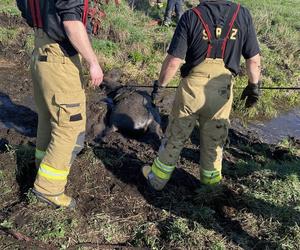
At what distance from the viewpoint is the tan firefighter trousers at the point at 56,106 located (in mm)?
3545

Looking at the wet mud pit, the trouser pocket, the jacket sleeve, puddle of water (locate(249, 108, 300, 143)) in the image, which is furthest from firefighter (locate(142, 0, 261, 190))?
puddle of water (locate(249, 108, 300, 143))

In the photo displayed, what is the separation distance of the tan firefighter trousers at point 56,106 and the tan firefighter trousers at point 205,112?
36.2 inches

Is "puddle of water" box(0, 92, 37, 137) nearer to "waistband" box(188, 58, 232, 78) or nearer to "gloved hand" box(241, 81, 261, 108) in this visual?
"waistband" box(188, 58, 232, 78)

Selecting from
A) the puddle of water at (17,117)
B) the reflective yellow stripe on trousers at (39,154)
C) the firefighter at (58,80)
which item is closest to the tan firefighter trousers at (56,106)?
the firefighter at (58,80)

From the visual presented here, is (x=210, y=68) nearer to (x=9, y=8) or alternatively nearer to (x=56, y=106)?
(x=56, y=106)

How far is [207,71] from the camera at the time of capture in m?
3.90

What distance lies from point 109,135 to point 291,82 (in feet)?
16.0

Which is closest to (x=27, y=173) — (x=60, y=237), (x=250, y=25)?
(x=60, y=237)

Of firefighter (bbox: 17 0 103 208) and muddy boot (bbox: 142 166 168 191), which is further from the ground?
firefighter (bbox: 17 0 103 208)

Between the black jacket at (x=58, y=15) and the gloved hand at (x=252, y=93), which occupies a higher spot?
the black jacket at (x=58, y=15)

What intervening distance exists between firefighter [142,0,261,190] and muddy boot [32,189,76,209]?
88 centimetres

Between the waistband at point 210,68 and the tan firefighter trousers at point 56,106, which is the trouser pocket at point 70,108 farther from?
the waistband at point 210,68

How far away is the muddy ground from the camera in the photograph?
→ 3.66 metres

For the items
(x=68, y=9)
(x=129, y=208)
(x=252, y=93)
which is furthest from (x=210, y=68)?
(x=129, y=208)
